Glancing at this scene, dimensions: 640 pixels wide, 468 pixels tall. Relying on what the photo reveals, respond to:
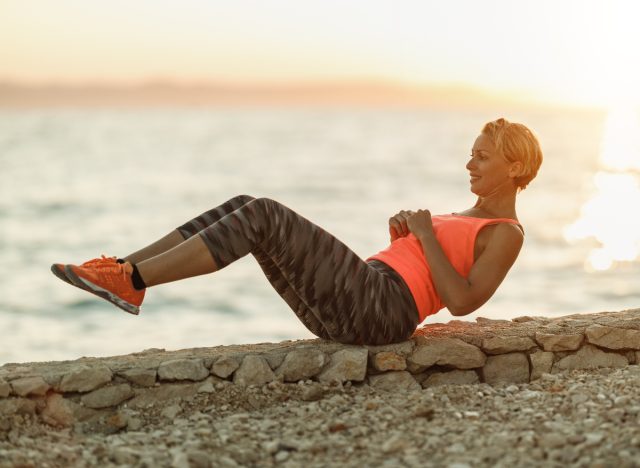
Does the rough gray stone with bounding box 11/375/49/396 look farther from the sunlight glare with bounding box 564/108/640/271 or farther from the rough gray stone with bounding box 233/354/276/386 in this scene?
the sunlight glare with bounding box 564/108/640/271

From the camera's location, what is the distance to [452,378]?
4.84 meters

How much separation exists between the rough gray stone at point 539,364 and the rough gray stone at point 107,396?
86.3 inches

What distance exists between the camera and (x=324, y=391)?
4.53 metres

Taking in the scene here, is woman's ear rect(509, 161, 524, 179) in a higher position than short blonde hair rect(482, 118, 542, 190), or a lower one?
lower

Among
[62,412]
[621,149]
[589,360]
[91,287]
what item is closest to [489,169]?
[589,360]

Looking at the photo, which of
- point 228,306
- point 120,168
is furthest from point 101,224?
point 120,168

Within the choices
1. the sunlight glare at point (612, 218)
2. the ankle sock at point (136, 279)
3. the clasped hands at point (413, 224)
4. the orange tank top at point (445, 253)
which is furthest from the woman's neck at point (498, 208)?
the sunlight glare at point (612, 218)

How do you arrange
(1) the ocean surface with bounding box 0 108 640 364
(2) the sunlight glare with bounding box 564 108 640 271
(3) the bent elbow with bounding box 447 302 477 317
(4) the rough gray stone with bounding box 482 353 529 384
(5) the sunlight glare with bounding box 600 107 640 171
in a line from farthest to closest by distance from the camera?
(5) the sunlight glare with bounding box 600 107 640 171
(2) the sunlight glare with bounding box 564 108 640 271
(1) the ocean surface with bounding box 0 108 640 364
(4) the rough gray stone with bounding box 482 353 529 384
(3) the bent elbow with bounding box 447 302 477 317

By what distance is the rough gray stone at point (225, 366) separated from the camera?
15.1 feet

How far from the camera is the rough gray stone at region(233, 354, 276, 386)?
458 cm

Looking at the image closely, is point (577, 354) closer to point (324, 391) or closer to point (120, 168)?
point (324, 391)

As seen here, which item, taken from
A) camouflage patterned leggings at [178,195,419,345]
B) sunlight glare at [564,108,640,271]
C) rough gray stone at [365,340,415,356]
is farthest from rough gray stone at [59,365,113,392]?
sunlight glare at [564,108,640,271]

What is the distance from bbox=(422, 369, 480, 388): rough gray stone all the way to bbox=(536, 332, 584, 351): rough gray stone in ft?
1.46

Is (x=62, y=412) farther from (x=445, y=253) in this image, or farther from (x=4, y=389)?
(x=445, y=253)
